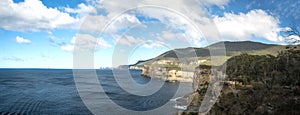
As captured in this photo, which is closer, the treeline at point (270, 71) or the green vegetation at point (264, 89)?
the green vegetation at point (264, 89)

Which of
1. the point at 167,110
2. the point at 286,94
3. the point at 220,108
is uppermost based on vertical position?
the point at 286,94

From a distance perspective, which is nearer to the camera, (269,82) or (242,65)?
(269,82)

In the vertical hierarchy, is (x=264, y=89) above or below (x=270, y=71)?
below

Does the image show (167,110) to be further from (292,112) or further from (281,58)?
(292,112)

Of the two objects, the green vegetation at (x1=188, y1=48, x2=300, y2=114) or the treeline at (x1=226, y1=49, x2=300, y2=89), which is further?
the treeline at (x1=226, y1=49, x2=300, y2=89)

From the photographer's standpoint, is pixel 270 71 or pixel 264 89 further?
pixel 270 71

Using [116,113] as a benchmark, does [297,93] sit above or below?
above

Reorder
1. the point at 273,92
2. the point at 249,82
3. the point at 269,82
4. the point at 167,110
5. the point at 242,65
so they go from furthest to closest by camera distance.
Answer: the point at 167,110
the point at 242,65
the point at 249,82
the point at 269,82
the point at 273,92

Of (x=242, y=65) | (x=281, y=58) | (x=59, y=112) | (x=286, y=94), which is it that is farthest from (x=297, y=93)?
(x=59, y=112)
